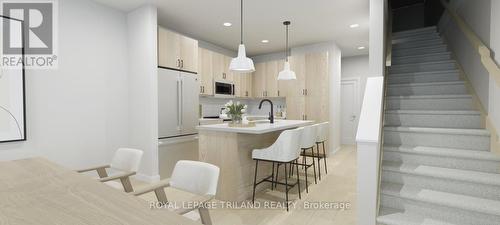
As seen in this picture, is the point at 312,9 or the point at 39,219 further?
the point at 312,9

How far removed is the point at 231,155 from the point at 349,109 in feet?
16.7

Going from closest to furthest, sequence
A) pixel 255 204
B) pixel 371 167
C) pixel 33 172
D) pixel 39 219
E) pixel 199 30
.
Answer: pixel 39 219 < pixel 33 172 < pixel 371 167 < pixel 255 204 < pixel 199 30

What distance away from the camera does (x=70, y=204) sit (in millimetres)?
987

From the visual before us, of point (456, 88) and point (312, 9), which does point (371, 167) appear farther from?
point (312, 9)

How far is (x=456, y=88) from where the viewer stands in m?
2.96

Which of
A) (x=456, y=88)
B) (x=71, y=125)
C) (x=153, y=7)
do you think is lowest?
(x=71, y=125)

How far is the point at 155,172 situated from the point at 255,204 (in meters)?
1.64

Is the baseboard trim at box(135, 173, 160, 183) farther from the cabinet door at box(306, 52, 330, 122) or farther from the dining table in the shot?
the cabinet door at box(306, 52, 330, 122)

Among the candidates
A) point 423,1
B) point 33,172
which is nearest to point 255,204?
point 33,172

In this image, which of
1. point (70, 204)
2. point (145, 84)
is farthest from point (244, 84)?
point (70, 204)

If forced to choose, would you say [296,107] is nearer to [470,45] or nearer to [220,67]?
[220,67]

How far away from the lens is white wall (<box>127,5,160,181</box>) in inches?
134

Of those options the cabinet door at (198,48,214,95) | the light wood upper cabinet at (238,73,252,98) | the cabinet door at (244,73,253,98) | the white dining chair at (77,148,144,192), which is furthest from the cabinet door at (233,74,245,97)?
the white dining chair at (77,148,144,192)

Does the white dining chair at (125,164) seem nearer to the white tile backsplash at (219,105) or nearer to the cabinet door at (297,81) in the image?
the white tile backsplash at (219,105)
